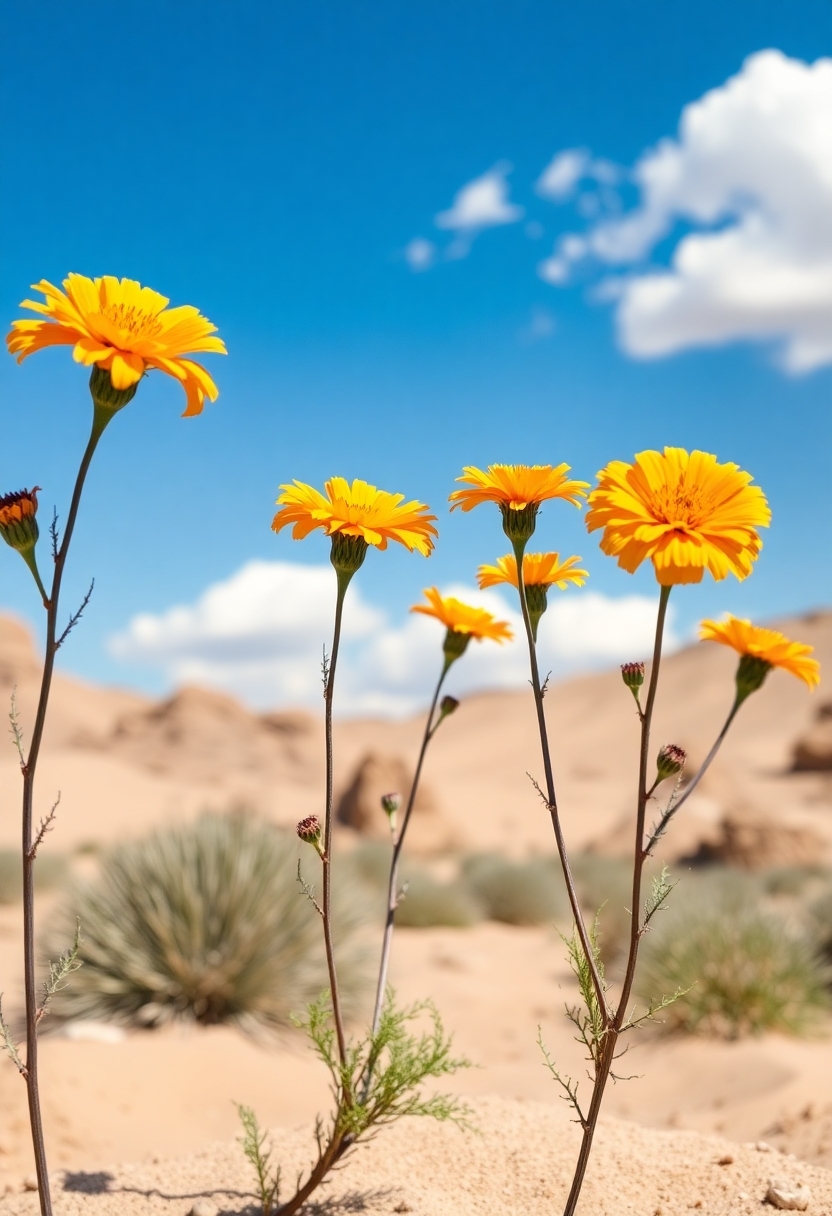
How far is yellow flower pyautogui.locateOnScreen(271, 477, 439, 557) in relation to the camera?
2777mm

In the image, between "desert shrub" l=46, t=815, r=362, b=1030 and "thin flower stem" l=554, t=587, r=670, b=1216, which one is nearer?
"thin flower stem" l=554, t=587, r=670, b=1216

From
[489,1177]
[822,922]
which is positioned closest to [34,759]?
[489,1177]

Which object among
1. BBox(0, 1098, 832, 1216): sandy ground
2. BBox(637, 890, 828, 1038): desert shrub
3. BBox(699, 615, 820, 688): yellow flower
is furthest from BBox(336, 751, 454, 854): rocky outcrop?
BBox(699, 615, 820, 688): yellow flower

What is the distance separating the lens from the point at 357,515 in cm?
285

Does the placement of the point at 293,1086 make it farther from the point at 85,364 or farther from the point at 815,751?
the point at 815,751

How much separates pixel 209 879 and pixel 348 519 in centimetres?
531

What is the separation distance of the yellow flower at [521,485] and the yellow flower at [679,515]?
12cm

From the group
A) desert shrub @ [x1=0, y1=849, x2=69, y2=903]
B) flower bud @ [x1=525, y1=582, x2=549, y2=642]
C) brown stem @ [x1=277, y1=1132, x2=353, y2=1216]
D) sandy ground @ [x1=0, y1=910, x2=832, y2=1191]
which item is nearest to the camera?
flower bud @ [x1=525, y1=582, x2=549, y2=642]

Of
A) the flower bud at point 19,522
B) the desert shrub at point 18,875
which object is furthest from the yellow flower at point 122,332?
the desert shrub at point 18,875

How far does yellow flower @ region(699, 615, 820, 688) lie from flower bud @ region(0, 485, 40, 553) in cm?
179

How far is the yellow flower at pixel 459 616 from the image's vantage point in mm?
3473

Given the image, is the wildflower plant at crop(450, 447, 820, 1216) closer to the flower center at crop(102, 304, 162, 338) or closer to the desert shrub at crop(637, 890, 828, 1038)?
the flower center at crop(102, 304, 162, 338)

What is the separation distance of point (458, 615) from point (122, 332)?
1444 millimetres

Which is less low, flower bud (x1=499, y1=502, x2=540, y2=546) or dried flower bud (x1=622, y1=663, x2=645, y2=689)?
flower bud (x1=499, y1=502, x2=540, y2=546)
